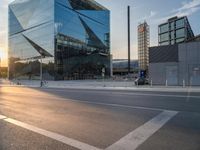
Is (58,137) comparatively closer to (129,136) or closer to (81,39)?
(129,136)

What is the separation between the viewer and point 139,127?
793 cm

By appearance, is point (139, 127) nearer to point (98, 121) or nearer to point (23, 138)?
point (98, 121)

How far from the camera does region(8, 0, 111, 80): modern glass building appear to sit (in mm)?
79875

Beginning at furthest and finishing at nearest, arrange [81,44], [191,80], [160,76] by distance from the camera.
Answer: [81,44]
[160,76]
[191,80]

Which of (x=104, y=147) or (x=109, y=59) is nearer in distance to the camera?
(x=104, y=147)

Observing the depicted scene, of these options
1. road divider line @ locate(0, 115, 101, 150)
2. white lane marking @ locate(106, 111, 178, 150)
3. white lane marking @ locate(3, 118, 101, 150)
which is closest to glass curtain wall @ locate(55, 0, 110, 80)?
road divider line @ locate(0, 115, 101, 150)

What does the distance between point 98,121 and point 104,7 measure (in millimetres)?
103106

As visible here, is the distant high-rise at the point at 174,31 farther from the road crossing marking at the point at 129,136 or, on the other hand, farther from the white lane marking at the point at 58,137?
the white lane marking at the point at 58,137

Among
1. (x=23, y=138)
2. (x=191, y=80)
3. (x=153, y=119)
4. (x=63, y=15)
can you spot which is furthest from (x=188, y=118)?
(x=63, y=15)

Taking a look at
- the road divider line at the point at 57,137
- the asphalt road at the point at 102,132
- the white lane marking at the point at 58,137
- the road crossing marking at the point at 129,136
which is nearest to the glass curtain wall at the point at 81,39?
the asphalt road at the point at 102,132

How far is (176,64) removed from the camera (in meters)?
38.9

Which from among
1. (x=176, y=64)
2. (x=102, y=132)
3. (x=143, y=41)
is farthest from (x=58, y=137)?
(x=143, y=41)

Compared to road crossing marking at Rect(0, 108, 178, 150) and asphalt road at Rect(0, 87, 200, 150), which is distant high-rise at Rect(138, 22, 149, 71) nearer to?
asphalt road at Rect(0, 87, 200, 150)

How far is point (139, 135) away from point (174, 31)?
106 metres
